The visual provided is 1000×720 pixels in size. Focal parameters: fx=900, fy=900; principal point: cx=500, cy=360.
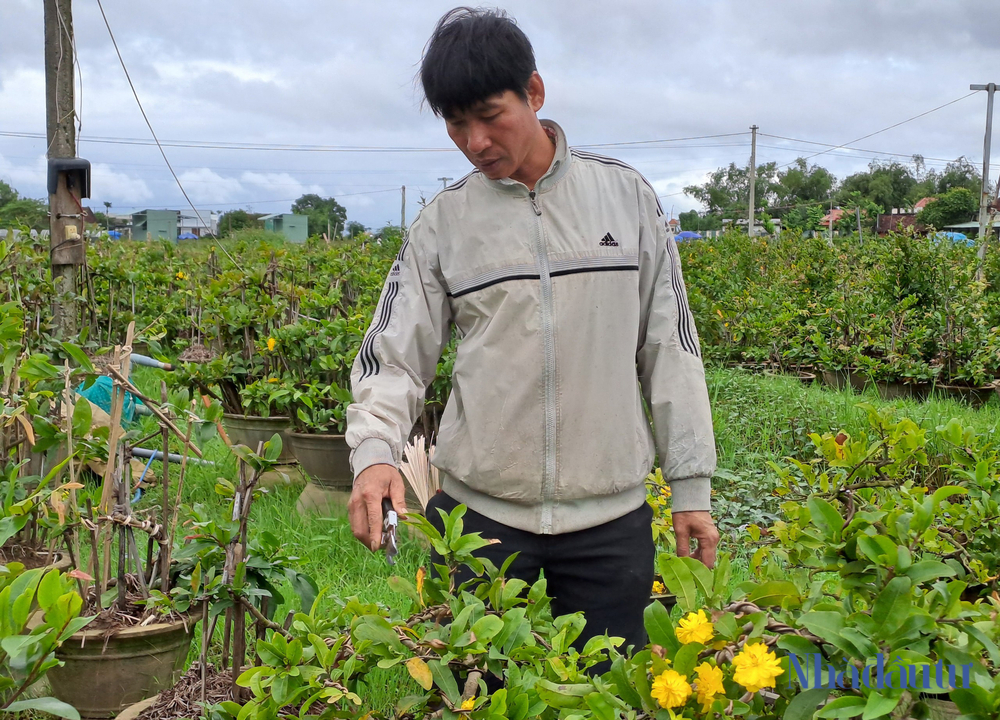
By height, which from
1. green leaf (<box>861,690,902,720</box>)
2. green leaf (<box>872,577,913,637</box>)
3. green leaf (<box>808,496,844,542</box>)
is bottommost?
green leaf (<box>861,690,902,720</box>)

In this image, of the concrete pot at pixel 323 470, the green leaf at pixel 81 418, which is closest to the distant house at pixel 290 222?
the concrete pot at pixel 323 470

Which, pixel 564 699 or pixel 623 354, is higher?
pixel 623 354

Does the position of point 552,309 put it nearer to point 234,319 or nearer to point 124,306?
point 234,319

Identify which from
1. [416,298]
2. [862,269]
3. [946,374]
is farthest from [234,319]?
[862,269]

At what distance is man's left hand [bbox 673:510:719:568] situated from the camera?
1846 mm

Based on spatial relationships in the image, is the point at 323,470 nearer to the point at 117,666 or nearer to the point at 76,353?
the point at 117,666

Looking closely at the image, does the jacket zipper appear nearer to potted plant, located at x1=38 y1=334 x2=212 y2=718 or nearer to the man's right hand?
the man's right hand

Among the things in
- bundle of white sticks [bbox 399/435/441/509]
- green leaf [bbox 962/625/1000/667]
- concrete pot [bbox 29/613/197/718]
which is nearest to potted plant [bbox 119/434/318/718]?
concrete pot [bbox 29/613/197/718]

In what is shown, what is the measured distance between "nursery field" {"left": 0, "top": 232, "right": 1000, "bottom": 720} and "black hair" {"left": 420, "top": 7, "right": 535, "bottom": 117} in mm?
753

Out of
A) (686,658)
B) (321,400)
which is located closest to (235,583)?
(686,658)

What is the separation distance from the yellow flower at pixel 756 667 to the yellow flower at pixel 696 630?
0.20 feet

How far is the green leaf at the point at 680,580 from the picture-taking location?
112 cm

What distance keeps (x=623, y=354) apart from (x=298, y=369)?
3087 mm

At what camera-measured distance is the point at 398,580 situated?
4.35 ft
